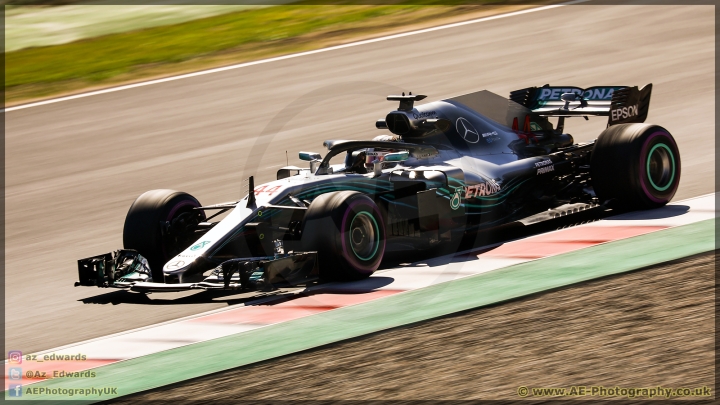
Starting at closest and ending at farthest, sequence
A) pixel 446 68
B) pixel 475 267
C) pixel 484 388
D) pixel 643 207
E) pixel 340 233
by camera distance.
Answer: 1. pixel 484 388
2. pixel 340 233
3. pixel 475 267
4. pixel 643 207
5. pixel 446 68

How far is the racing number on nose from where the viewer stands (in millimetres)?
10383

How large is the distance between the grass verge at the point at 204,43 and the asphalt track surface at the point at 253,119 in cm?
110

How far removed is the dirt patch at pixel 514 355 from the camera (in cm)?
620

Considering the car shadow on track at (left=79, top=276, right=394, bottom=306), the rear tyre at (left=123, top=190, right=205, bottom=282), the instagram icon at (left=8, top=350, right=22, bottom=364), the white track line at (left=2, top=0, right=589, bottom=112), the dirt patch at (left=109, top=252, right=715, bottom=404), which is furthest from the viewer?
the white track line at (left=2, top=0, right=589, bottom=112)

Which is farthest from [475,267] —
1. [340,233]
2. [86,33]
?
[86,33]

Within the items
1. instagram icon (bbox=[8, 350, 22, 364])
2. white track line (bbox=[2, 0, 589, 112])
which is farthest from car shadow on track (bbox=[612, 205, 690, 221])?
white track line (bbox=[2, 0, 589, 112])

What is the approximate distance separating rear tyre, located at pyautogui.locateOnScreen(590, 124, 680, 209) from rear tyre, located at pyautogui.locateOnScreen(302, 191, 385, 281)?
2.63 metres

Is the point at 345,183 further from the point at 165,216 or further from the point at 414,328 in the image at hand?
the point at 414,328

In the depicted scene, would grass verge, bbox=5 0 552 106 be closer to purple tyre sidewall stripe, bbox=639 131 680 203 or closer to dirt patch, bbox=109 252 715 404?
purple tyre sidewall stripe, bbox=639 131 680 203

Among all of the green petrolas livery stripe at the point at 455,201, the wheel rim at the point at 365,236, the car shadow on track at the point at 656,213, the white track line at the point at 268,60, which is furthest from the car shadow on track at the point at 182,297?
the white track line at the point at 268,60

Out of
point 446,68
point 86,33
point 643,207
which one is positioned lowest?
point 643,207

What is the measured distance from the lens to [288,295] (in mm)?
8703

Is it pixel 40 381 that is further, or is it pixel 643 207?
pixel 643 207

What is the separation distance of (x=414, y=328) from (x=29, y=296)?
13.3 ft
